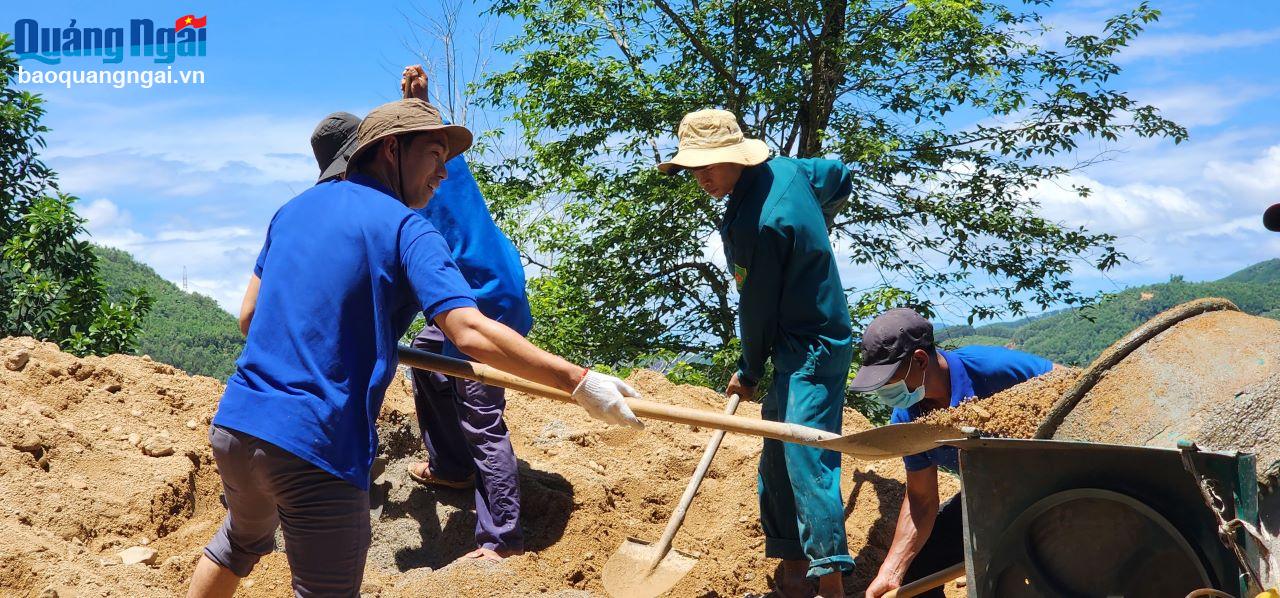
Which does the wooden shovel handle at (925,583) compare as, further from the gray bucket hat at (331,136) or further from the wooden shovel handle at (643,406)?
the gray bucket hat at (331,136)

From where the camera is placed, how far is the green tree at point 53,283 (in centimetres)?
787

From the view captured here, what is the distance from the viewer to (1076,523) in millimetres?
2625

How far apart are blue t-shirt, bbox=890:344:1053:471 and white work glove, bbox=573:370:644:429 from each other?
1.30 metres

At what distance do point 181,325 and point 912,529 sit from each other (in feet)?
85.3

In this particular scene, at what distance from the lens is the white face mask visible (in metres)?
3.62

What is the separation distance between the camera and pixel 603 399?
2.76m

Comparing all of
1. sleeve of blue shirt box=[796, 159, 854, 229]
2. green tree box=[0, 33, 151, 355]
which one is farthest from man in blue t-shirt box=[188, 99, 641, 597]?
green tree box=[0, 33, 151, 355]

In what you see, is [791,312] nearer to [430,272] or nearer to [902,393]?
[902,393]

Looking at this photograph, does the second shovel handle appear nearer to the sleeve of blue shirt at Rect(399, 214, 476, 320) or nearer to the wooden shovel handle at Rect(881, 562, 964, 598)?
the wooden shovel handle at Rect(881, 562, 964, 598)

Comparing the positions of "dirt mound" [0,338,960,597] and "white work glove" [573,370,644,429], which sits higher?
"white work glove" [573,370,644,429]

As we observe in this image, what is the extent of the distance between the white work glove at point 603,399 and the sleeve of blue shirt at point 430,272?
1.21ft

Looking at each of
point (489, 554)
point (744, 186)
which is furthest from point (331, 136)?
point (489, 554)

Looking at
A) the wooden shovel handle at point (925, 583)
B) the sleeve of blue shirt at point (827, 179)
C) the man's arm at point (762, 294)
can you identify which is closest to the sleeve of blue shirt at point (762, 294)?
the man's arm at point (762, 294)

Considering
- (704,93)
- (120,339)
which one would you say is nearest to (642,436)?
(120,339)
